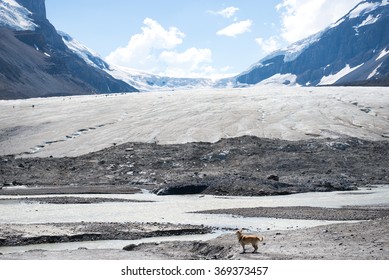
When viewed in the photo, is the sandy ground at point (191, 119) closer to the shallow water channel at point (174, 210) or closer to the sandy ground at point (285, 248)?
the shallow water channel at point (174, 210)

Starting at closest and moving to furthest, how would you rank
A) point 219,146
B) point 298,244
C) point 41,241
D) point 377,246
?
1. point 377,246
2. point 298,244
3. point 41,241
4. point 219,146

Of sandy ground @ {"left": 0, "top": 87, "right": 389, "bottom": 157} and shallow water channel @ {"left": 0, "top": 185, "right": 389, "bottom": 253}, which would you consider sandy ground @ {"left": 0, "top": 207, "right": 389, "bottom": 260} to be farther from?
sandy ground @ {"left": 0, "top": 87, "right": 389, "bottom": 157}

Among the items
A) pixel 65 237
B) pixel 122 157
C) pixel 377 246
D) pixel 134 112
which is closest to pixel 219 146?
pixel 122 157

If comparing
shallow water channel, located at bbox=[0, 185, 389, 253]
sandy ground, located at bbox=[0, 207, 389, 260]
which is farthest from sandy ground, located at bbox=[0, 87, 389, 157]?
→ sandy ground, located at bbox=[0, 207, 389, 260]

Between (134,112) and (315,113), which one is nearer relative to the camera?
(315,113)

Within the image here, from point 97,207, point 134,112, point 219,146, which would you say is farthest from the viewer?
point 134,112
